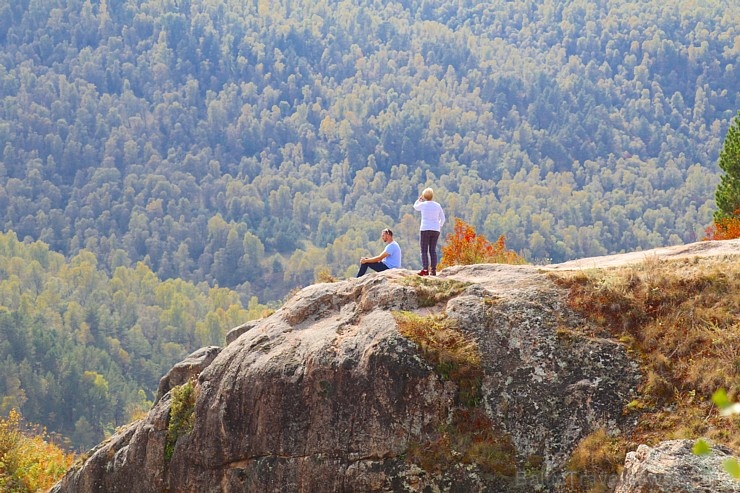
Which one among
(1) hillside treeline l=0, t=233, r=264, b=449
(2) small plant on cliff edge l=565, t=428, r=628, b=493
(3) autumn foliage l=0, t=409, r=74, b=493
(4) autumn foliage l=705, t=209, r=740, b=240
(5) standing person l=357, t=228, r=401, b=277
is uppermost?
(5) standing person l=357, t=228, r=401, b=277

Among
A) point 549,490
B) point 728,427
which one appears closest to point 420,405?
point 549,490

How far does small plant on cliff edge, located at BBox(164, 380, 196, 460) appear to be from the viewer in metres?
20.1

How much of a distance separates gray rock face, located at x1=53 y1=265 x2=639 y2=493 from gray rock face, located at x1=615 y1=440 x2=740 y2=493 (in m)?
2.01

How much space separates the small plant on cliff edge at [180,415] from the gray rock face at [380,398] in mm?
181

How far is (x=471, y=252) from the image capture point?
33.8 metres

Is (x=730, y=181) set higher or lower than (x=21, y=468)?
higher

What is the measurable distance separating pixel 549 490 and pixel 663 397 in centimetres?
234

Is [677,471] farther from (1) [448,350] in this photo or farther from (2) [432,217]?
(2) [432,217]

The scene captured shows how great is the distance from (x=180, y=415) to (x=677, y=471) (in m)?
10.1

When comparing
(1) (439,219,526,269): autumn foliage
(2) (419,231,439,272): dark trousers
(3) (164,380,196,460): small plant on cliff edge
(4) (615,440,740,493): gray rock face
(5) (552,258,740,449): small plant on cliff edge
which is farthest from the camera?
(1) (439,219,526,269): autumn foliage

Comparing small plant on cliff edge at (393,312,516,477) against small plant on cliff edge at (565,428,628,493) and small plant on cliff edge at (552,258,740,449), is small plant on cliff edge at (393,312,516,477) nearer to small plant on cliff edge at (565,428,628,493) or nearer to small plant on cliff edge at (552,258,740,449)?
small plant on cliff edge at (565,428,628,493)

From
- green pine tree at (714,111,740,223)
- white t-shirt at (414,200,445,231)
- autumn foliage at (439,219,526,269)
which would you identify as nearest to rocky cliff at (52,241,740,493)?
white t-shirt at (414,200,445,231)

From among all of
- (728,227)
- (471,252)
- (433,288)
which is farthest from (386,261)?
(728,227)

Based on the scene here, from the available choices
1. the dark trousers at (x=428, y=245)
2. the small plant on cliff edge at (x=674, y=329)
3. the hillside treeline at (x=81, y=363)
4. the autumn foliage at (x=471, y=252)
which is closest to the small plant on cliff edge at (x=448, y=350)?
the small plant on cliff edge at (x=674, y=329)
